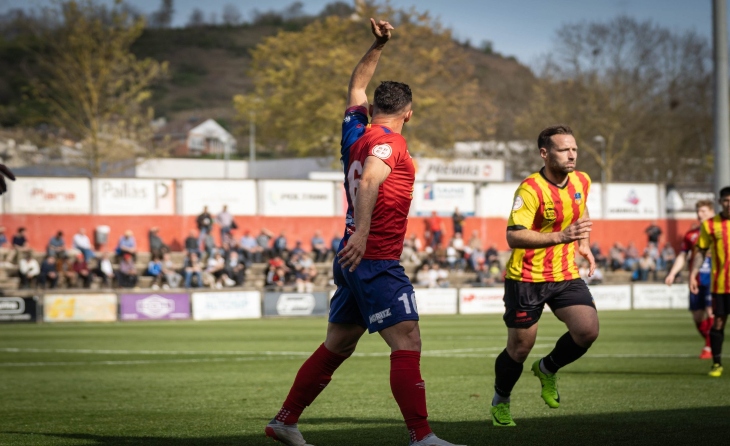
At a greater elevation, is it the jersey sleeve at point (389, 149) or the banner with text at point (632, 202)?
the banner with text at point (632, 202)

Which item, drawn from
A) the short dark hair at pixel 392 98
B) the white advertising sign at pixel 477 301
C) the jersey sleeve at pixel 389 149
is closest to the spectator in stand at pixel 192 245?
the white advertising sign at pixel 477 301

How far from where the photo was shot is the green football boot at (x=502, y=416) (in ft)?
26.0

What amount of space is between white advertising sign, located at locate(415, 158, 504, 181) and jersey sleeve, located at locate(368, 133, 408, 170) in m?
45.8

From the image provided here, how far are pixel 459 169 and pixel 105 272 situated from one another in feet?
92.3

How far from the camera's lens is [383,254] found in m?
6.32

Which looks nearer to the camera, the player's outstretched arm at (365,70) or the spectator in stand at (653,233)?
the player's outstretched arm at (365,70)

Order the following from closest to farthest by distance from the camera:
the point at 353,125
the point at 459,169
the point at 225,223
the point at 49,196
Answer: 1. the point at 353,125
2. the point at 225,223
3. the point at 49,196
4. the point at 459,169

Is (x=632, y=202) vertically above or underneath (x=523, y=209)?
above

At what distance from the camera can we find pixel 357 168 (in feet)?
21.0

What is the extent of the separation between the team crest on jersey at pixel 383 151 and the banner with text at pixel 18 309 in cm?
2347

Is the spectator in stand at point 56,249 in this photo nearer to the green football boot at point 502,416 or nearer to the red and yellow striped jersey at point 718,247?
the red and yellow striped jersey at point 718,247

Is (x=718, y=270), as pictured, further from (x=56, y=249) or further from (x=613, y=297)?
(x=56, y=249)

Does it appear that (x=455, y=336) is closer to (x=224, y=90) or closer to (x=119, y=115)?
(x=119, y=115)

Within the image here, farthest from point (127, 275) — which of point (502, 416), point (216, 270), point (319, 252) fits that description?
point (502, 416)
